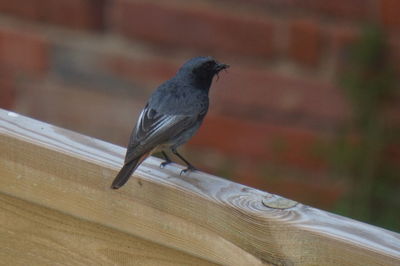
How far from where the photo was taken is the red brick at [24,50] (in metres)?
3.69

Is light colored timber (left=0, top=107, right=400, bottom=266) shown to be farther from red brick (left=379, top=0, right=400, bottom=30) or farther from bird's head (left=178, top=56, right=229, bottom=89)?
red brick (left=379, top=0, right=400, bottom=30)

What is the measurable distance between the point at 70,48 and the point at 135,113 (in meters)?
0.31

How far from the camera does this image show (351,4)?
3336 mm

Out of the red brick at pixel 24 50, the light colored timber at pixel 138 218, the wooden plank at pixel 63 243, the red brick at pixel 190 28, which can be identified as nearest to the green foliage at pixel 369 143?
the red brick at pixel 190 28

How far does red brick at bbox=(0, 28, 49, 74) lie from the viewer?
3.69m

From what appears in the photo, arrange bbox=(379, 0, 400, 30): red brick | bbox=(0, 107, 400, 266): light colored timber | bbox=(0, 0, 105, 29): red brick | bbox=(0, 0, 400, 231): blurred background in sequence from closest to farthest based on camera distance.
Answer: bbox=(0, 107, 400, 266): light colored timber
bbox=(379, 0, 400, 30): red brick
bbox=(0, 0, 400, 231): blurred background
bbox=(0, 0, 105, 29): red brick

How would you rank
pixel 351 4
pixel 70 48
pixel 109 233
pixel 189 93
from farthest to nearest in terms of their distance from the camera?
pixel 70 48
pixel 351 4
pixel 189 93
pixel 109 233

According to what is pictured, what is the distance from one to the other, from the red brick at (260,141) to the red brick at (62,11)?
1.71 feet

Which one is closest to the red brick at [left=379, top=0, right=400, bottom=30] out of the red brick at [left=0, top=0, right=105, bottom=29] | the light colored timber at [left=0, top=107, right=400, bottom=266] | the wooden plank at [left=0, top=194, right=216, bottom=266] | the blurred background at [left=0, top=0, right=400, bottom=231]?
the blurred background at [left=0, top=0, right=400, bottom=231]

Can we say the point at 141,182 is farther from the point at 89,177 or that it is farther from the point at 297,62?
the point at 297,62

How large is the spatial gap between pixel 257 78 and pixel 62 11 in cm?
75

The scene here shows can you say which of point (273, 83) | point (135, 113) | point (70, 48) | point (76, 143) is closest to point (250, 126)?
point (273, 83)

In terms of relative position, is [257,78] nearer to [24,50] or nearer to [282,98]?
[282,98]

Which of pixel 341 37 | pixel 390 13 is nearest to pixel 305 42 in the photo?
pixel 341 37
